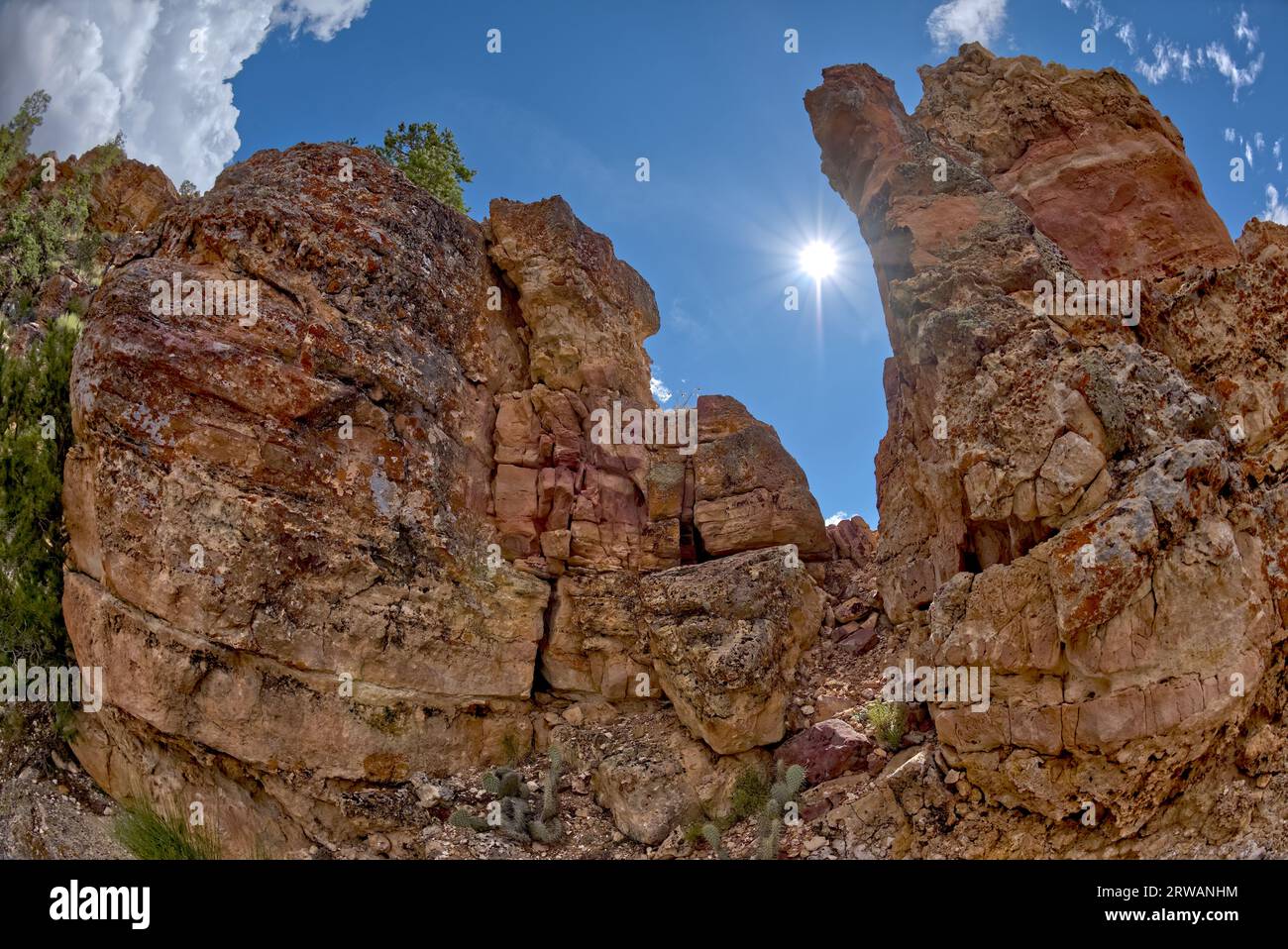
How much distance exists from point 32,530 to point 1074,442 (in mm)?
13737

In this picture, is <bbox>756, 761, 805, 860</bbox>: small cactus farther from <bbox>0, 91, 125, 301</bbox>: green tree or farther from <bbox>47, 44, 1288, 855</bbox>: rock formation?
<bbox>0, 91, 125, 301</bbox>: green tree

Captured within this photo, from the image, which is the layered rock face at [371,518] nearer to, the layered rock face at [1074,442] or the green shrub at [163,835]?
the green shrub at [163,835]

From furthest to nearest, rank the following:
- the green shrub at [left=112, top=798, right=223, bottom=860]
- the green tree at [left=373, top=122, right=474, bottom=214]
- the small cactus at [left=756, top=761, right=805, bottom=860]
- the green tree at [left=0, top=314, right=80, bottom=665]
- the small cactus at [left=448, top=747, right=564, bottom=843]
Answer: the green tree at [left=373, top=122, right=474, bottom=214], the green tree at [left=0, top=314, right=80, bottom=665], the small cactus at [left=448, top=747, right=564, bottom=843], the green shrub at [left=112, top=798, right=223, bottom=860], the small cactus at [left=756, top=761, right=805, bottom=860]

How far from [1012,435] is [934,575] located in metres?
2.55

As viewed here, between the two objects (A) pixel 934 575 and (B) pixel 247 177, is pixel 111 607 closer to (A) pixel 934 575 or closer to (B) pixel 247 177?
(B) pixel 247 177

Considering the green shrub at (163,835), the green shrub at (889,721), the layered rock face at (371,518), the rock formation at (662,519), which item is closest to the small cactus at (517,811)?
the rock formation at (662,519)

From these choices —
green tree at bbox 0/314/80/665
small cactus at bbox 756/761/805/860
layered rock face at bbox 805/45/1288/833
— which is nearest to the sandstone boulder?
small cactus at bbox 756/761/805/860

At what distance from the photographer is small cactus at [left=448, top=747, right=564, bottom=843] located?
394 inches

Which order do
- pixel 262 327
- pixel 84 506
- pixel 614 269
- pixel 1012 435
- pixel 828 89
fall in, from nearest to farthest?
pixel 1012 435 → pixel 84 506 → pixel 262 327 → pixel 828 89 → pixel 614 269

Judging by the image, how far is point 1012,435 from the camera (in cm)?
931

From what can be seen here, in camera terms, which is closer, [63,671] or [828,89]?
[63,671]

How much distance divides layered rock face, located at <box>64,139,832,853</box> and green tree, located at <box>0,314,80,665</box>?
0.77 meters

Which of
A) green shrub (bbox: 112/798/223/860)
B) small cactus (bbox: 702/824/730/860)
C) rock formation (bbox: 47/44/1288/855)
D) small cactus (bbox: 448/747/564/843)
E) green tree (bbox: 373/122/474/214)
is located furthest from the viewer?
green tree (bbox: 373/122/474/214)

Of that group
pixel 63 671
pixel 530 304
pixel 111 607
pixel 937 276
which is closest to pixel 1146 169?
pixel 937 276
